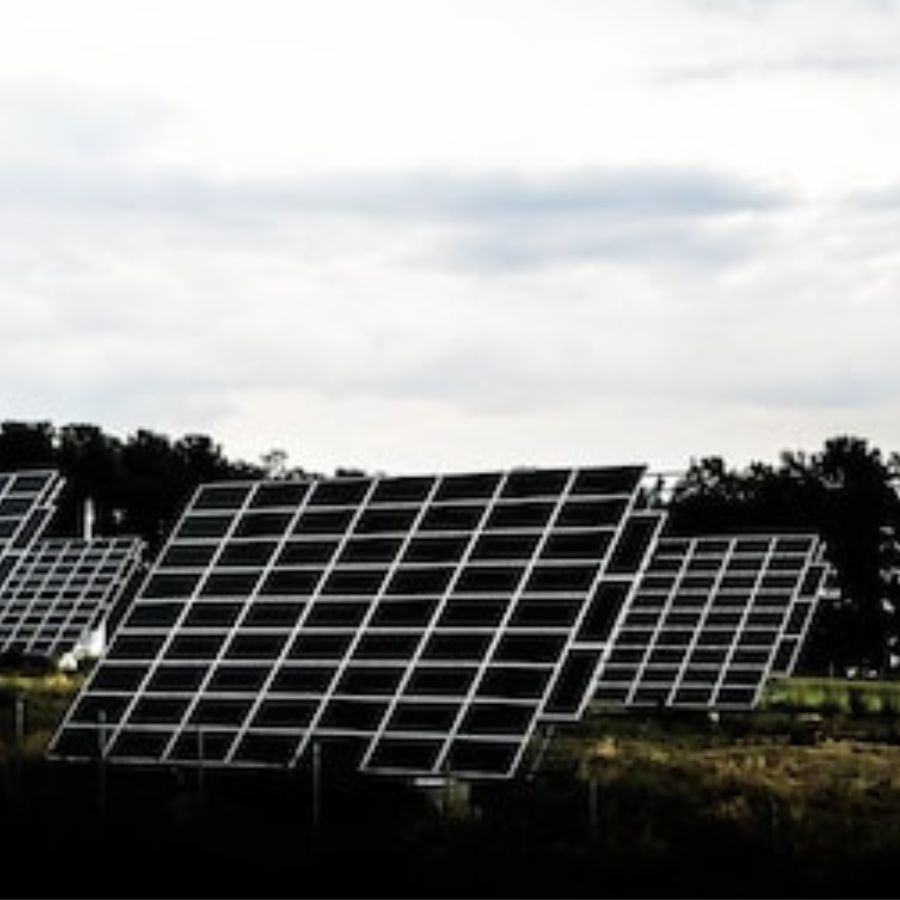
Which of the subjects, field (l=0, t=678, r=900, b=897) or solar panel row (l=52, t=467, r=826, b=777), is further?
solar panel row (l=52, t=467, r=826, b=777)

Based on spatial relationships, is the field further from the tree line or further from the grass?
the tree line

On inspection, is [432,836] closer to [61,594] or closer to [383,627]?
[383,627]

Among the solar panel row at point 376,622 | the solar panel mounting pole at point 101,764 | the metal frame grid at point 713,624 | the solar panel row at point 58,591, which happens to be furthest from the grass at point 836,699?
the solar panel mounting pole at point 101,764

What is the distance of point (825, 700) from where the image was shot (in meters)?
59.2

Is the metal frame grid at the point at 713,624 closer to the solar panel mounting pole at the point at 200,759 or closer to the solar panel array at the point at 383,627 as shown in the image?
the solar panel array at the point at 383,627

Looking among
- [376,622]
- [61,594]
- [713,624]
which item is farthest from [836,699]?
[376,622]

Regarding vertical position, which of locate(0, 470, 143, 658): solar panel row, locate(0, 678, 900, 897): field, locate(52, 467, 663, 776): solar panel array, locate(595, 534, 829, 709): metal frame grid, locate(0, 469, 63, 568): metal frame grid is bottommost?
locate(0, 678, 900, 897): field

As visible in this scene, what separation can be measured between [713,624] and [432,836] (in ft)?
95.2

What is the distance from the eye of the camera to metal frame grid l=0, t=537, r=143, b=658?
191 ft

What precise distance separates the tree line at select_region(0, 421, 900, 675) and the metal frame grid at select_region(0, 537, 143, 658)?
137ft

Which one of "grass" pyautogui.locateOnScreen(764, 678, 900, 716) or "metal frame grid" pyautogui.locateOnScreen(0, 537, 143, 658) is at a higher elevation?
"metal frame grid" pyautogui.locateOnScreen(0, 537, 143, 658)

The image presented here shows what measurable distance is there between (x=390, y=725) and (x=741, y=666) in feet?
80.9

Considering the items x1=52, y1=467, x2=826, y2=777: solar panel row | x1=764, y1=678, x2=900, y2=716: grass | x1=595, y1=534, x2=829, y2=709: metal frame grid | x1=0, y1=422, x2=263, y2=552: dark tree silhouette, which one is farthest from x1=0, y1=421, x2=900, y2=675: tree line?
x1=52, y1=467, x2=826, y2=777: solar panel row

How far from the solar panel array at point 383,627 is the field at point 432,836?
2.19 feet
